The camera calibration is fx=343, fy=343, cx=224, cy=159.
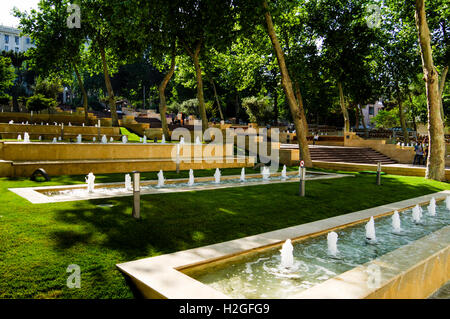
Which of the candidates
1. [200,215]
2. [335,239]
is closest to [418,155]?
[200,215]

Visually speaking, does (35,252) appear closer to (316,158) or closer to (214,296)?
(214,296)

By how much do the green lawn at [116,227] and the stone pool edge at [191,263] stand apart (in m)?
0.29

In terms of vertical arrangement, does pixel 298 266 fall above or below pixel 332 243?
below

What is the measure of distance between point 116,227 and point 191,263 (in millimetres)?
2421

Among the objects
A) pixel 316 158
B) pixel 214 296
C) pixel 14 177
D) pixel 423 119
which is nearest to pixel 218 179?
pixel 14 177

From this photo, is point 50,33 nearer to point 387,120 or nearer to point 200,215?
point 200,215

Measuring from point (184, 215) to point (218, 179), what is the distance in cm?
622

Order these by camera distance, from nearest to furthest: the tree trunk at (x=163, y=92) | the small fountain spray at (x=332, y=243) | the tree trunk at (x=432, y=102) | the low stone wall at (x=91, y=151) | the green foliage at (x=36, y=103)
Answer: the small fountain spray at (x=332, y=243) < the low stone wall at (x=91, y=151) < the tree trunk at (x=432, y=102) < the tree trunk at (x=163, y=92) < the green foliage at (x=36, y=103)

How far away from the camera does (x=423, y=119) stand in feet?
170

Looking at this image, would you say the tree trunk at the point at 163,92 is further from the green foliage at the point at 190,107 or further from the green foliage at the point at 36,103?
the green foliage at the point at 190,107

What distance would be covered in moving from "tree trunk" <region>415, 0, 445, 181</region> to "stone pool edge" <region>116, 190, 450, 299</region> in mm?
13532

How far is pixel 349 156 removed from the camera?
29.0 meters

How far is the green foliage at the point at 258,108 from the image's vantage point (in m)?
54.0

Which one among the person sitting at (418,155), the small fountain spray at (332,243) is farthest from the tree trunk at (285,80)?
the small fountain spray at (332,243)
